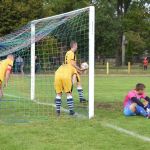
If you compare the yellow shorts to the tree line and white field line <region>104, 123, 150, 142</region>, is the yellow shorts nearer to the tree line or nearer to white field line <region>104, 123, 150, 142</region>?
white field line <region>104, 123, 150, 142</region>

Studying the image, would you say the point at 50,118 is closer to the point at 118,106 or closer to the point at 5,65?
the point at 5,65

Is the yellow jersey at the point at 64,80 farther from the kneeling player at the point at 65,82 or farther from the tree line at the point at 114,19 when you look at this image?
the tree line at the point at 114,19

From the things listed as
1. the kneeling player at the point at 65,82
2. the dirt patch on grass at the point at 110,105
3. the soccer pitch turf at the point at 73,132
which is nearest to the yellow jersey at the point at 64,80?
the kneeling player at the point at 65,82

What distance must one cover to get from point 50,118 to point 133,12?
52696 millimetres

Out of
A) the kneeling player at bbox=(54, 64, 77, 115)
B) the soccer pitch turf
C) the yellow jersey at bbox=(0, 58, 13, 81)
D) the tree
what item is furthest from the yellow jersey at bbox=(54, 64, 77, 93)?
the tree

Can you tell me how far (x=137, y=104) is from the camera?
13320 mm

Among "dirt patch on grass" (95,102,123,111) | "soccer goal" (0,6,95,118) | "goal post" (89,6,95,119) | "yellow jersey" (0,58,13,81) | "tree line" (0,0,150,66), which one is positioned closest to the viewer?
"goal post" (89,6,95,119)

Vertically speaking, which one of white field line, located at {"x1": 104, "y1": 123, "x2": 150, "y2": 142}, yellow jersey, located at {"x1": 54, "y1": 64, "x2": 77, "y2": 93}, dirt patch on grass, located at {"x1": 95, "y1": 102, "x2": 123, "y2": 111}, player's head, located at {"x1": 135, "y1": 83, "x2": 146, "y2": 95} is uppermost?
yellow jersey, located at {"x1": 54, "y1": 64, "x2": 77, "y2": 93}

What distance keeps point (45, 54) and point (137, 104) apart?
7.39 meters

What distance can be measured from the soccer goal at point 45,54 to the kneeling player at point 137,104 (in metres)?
1.02

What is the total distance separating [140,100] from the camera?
13.5 metres

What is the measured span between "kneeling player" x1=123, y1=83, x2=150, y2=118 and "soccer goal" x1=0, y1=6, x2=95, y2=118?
102cm

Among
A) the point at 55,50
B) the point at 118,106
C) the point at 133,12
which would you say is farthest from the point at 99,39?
the point at 118,106

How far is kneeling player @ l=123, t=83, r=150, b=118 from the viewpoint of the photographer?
522 inches
